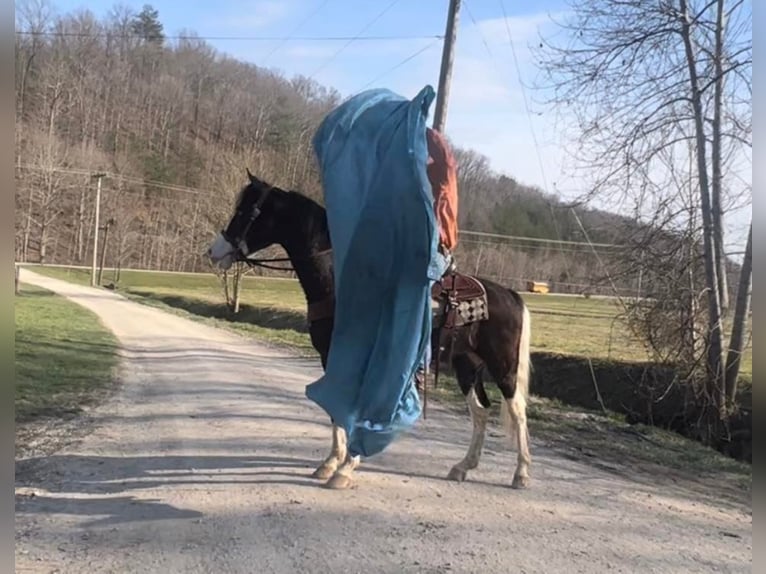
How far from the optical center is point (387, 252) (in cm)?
502

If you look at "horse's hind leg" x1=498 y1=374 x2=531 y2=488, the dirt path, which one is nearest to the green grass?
the dirt path

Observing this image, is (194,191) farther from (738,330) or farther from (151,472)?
(151,472)

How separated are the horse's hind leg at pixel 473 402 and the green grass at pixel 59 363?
178 inches

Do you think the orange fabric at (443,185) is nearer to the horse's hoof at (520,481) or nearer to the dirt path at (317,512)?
the horse's hoof at (520,481)

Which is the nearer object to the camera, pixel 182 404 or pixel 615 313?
pixel 182 404

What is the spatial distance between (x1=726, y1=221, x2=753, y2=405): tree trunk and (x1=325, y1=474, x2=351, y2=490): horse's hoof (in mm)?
7620

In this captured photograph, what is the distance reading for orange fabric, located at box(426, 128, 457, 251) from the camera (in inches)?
228

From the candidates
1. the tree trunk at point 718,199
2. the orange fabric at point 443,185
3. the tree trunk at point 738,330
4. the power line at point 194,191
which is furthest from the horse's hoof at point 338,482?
the tree trunk at point 718,199

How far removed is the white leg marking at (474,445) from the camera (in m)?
6.16

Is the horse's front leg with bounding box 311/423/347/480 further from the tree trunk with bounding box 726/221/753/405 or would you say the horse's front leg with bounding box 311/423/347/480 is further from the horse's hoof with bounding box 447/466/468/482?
the tree trunk with bounding box 726/221/753/405

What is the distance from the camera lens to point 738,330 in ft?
35.8

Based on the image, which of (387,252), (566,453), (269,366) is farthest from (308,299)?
(269,366)

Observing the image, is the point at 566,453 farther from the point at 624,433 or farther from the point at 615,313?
the point at 615,313

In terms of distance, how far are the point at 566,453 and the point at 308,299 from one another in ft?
12.4
